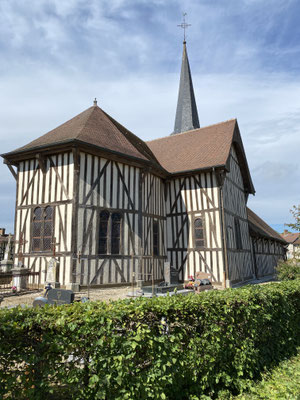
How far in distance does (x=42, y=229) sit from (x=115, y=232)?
3.09 m

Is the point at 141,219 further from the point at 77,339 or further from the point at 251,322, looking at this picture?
the point at 77,339

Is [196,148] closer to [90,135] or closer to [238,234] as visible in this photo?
[238,234]

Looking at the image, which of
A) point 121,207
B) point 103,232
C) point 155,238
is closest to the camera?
point 103,232

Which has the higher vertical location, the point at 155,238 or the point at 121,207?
the point at 121,207

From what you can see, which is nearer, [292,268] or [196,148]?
[292,268]

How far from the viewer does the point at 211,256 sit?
574 inches

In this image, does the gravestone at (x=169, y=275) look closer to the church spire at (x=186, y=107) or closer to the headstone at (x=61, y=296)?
the headstone at (x=61, y=296)

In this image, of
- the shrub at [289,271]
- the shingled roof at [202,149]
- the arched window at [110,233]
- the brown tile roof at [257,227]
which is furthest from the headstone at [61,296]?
the brown tile roof at [257,227]

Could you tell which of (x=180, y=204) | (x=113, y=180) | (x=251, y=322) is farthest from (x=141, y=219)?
(x=251, y=322)

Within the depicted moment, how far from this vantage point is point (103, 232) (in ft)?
40.1

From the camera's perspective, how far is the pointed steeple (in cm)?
2492

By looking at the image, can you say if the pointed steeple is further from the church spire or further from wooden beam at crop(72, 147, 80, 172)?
wooden beam at crop(72, 147, 80, 172)

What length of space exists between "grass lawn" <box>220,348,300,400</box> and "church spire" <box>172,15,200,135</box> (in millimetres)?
21810

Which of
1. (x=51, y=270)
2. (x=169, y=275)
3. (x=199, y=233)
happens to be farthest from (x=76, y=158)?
(x=199, y=233)
